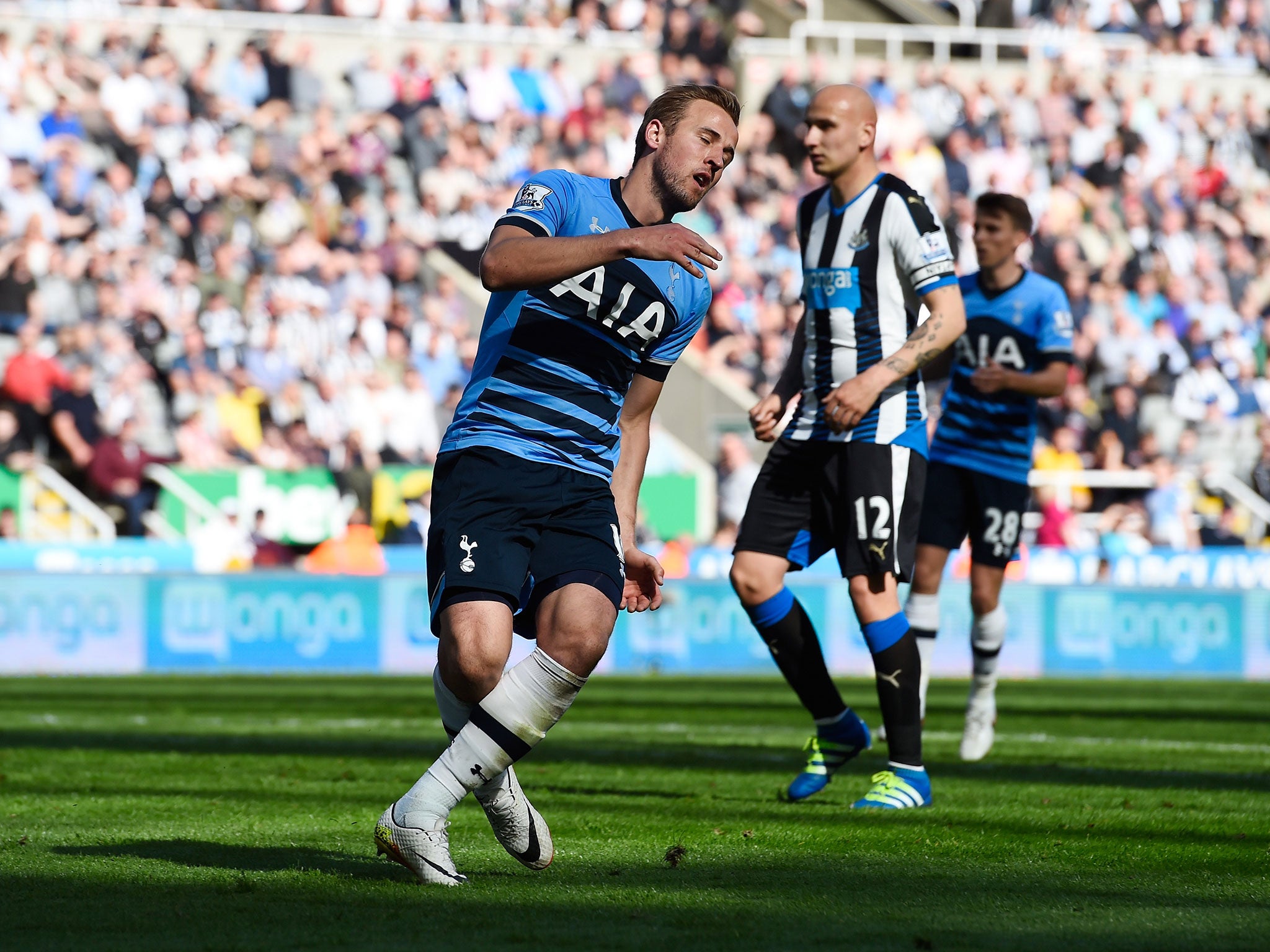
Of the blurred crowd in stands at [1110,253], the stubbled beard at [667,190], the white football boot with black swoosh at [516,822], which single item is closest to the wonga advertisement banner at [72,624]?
the blurred crowd in stands at [1110,253]

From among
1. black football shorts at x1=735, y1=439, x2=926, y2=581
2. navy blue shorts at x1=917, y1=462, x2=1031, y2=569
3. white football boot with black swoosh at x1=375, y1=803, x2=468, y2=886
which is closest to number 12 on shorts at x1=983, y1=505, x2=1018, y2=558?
navy blue shorts at x1=917, y1=462, x2=1031, y2=569

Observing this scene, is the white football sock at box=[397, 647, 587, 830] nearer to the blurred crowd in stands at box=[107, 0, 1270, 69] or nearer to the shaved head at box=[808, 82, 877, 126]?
the shaved head at box=[808, 82, 877, 126]

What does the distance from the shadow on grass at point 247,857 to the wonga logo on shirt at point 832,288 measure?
9.24ft

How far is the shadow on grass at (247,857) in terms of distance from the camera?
186 inches

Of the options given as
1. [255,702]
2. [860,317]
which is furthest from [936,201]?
[860,317]

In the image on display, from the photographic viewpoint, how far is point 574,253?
4.22 m

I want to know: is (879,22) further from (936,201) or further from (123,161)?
(123,161)

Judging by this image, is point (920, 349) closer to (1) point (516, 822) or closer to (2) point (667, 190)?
(2) point (667, 190)

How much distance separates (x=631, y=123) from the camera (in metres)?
23.5

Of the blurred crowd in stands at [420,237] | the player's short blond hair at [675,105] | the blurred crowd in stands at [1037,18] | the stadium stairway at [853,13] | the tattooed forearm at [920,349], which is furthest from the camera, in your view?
the stadium stairway at [853,13]

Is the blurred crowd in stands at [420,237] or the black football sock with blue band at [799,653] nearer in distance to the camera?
the black football sock with blue band at [799,653]

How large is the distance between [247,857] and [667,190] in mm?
2137

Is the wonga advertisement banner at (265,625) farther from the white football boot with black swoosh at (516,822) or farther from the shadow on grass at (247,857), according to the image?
the white football boot with black swoosh at (516,822)

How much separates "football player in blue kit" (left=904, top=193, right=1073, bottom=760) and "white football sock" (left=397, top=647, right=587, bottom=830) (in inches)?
169
